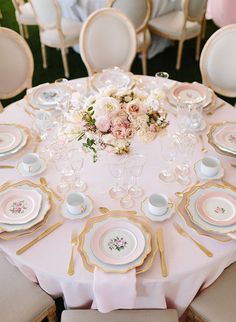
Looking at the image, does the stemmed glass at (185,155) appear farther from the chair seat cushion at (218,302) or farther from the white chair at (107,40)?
the white chair at (107,40)

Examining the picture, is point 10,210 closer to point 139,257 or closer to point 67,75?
point 139,257

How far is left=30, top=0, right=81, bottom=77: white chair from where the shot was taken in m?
3.45

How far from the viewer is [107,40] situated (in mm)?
2838

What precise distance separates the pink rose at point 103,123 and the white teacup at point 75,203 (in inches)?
13.4

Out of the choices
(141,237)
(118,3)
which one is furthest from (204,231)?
(118,3)

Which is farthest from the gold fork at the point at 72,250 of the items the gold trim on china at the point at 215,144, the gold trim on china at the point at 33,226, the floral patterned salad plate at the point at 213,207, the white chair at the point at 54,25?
the white chair at the point at 54,25

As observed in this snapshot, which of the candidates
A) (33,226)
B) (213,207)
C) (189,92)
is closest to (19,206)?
(33,226)

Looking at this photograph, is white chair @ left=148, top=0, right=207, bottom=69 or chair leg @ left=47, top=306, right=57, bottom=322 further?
white chair @ left=148, top=0, right=207, bottom=69

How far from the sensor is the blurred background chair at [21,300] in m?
1.65

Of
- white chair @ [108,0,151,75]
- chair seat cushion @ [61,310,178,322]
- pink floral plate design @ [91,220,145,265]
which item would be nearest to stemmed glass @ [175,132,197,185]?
pink floral plate design @ [91,220,145,265]

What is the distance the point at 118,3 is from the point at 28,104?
5.04 ft

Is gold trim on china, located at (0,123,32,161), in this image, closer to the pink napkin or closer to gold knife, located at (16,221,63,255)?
gold knife, located at (16,221,63,255)

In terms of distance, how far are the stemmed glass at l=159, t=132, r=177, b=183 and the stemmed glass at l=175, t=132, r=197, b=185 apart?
0.03 m

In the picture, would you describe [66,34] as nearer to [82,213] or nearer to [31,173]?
[31,173]
